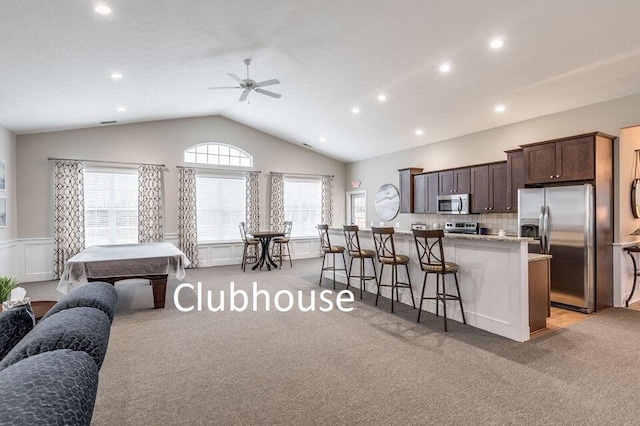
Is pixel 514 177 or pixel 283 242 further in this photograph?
pixel 283 242

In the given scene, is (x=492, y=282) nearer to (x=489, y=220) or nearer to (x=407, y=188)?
(x=489, y=220)

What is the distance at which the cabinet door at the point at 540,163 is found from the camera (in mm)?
4789

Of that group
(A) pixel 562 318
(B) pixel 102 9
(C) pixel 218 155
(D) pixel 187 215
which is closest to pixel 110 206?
(D) pixel 187 215

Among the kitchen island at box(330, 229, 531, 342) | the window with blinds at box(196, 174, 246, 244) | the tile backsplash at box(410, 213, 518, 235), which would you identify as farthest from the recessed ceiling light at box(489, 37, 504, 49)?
the window with blinds at box(196, 174, 246, 244)

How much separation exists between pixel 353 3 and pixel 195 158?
5.70m

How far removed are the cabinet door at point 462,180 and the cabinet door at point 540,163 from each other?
1.37 meters

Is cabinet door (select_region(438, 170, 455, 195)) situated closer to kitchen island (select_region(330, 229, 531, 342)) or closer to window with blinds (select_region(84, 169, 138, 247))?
kitchen island (select_region(330, 229, 531, 342))

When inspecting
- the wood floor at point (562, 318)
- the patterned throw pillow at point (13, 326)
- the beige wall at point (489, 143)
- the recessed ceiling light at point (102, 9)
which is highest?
the recessed ceiling light at point (102, 9)

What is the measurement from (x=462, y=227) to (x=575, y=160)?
7.79 ft

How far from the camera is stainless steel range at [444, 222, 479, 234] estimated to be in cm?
640

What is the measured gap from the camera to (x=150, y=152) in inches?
295

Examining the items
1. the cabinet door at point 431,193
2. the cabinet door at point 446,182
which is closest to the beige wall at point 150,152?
the cabinet door at point 431,193

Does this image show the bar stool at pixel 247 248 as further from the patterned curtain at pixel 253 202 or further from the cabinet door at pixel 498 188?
the cabinet door at pixel 498 188

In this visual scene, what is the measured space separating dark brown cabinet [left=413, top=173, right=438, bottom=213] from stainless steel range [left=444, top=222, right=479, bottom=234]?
0.47m
